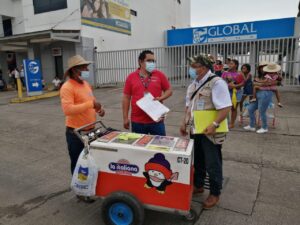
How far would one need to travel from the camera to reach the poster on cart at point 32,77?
13.2 metres

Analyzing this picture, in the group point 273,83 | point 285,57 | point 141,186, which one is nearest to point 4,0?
point 285,57

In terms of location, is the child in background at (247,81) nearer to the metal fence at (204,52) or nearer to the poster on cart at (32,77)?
the metal fence at (204,52)

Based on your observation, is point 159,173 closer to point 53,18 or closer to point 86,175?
point 86,175

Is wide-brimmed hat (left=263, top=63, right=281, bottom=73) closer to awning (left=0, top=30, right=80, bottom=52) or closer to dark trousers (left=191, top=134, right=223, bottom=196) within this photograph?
dark trousers (left=191, top=134, right=223, bottom=196)

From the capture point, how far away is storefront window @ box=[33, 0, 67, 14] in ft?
54.0

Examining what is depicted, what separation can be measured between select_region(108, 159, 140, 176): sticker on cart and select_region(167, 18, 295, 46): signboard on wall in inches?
751

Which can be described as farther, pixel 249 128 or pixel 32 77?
pixel 32 77

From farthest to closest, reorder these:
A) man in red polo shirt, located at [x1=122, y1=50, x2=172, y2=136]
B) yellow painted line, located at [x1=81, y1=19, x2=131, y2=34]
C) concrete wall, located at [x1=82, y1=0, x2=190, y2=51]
A: concrete wall, located at [x1=82, y1=0, x2=190, y2=51]
yellow painted line, located at [x1=81, y1=19, x2=131, y2=34]
man in red polo shirt, located at [x1=122, y1=50, x2=172, y2=136]

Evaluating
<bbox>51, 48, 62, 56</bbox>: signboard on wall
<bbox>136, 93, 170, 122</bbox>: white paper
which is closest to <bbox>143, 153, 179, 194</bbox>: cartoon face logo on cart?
<bbox>136, 93, 170, 122</bbox>: white paper

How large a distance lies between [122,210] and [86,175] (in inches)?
19.5

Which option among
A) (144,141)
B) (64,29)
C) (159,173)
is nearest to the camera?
(159,173)

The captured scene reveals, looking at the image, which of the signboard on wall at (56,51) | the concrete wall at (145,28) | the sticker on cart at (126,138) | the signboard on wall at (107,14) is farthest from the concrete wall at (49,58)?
the sticker on cart at (126,138)

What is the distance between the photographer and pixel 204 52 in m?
13.6

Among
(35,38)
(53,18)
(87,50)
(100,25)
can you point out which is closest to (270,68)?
(87,50)
